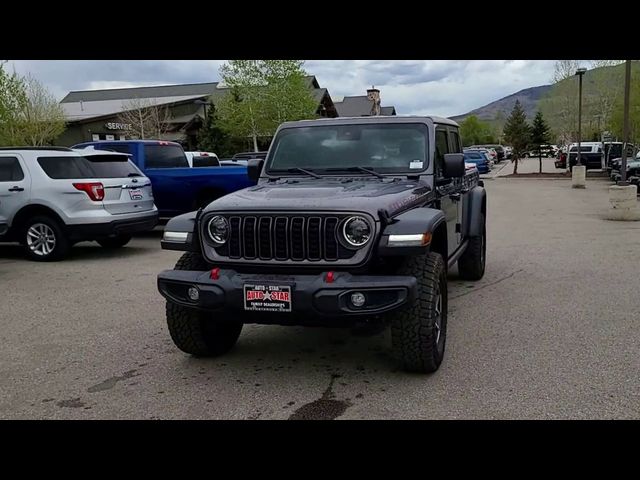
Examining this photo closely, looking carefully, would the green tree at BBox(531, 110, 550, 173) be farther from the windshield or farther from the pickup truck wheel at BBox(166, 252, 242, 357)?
the pickup truck wheel at BBox(166, 252, 242, 357)

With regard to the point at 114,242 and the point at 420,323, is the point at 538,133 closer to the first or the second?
the point at 114,242

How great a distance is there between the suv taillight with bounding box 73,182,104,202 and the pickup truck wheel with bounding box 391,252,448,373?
640 cm

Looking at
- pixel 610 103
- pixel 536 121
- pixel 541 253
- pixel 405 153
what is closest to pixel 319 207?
pixel 405 153

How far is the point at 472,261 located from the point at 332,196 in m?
3.47

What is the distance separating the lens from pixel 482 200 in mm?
7336

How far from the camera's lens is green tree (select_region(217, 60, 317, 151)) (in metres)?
36.9

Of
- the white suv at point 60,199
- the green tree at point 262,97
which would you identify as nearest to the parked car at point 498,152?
the green tree at point 262,97

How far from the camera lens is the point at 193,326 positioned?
4.61 meters

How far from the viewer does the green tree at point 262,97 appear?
1453 inches

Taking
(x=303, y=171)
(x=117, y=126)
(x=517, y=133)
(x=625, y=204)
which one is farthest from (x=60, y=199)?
(x=517, y=133)

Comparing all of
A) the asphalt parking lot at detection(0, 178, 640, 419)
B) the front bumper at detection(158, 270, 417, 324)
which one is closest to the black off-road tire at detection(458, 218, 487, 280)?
the asphalt parking lot at detection(0, 178, 640, 419)

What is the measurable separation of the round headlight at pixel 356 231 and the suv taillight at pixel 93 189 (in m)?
6.29

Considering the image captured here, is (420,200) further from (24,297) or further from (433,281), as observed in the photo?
(24,297)

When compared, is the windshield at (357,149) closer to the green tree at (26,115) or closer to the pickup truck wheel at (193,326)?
the pickup truck wheel at (193,326)
